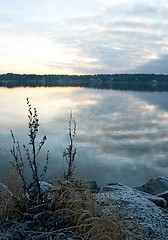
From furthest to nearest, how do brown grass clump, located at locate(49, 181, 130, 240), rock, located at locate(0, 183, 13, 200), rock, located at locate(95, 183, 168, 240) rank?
rock, located at locate(0, 183, 13, 200)
rock, located at locate(95, 183, 168, 240)
brown grass clump, located at locate(49, 181, 130, 240)

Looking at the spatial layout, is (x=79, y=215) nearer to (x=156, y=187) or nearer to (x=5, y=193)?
(x=5, y=193)

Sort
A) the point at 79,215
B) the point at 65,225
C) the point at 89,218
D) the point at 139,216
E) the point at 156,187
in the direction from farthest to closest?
1. the point at 156,187
2. the point at 139,216
3. the point at 79,215
4. the point at 65,225
5. the point at 89,218

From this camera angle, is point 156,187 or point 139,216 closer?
point 139,216

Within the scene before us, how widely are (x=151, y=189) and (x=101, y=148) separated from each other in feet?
16.1

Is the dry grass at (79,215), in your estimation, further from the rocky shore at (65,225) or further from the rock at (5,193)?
the rock at (5,193)

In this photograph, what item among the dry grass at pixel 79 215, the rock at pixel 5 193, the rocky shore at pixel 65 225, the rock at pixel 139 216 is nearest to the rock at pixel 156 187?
the rock at pixel 139 216

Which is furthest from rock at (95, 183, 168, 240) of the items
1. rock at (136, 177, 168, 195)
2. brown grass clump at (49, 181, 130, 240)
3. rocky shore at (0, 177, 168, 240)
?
rock at (136, 177, 168, 195)

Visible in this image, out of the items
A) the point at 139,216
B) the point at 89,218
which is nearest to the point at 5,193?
the point at 89,218

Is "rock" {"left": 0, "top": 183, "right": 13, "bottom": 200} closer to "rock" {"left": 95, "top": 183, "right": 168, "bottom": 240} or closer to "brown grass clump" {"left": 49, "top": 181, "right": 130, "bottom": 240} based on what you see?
"brown grass clump" {"left": 49, "top": 181, "right": 130, "bottom": 240}

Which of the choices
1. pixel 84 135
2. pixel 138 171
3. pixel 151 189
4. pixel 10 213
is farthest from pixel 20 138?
pixel 10 213

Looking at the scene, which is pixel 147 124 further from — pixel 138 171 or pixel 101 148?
pixel 138 171

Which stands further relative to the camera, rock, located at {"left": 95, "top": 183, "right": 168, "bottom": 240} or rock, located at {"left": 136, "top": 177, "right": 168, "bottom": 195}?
rock, located at {"left": 136, "top": 177, "right": 168, "bottom": 195}

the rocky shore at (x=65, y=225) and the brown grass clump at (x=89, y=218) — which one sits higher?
the brown grass clump at (x=89, y=218)

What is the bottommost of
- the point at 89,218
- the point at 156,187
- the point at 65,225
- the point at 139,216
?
the point at 156,187
